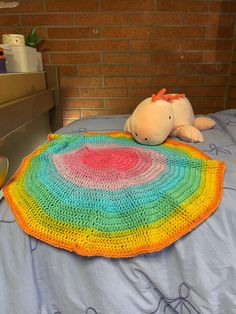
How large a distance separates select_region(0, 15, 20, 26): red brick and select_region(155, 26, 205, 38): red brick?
0.94m

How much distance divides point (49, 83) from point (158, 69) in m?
0.77

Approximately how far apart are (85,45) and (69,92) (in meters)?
0.34

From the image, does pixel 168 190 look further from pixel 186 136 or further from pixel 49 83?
pixel 49 83

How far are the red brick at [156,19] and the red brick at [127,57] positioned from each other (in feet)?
0.64

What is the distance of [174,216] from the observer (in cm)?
56

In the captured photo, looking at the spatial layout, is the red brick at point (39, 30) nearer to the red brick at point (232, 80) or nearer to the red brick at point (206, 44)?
the red brick at point (206, 44)

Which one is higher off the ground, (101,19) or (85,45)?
(101,19)

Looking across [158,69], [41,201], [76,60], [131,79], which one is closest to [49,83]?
[76,60]

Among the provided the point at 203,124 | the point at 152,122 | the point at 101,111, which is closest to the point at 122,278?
the point at 152,122

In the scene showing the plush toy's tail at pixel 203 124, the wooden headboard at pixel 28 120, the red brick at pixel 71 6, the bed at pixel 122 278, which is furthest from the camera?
the red brick at pixel 71 6

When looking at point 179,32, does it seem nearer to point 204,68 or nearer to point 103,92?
point 204,68

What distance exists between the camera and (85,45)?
5.81ft

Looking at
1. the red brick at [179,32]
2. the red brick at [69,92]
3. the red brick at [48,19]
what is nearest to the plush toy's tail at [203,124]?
the red brick at [179,32]

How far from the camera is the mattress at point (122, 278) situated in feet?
1.73
